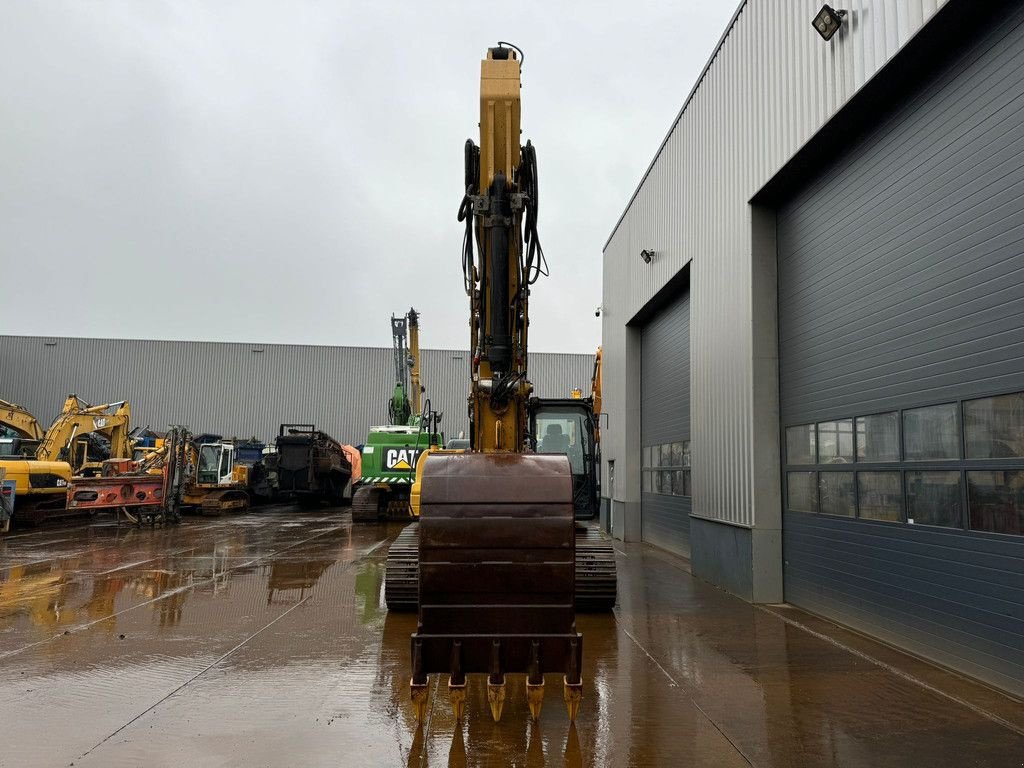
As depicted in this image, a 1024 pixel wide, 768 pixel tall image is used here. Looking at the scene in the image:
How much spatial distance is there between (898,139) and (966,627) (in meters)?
4.69

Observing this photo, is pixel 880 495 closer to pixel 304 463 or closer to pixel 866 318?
pixel 866 318

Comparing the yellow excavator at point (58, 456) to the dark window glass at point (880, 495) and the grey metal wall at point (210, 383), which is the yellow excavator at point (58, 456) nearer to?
the grey metal wall at point (210, 383)

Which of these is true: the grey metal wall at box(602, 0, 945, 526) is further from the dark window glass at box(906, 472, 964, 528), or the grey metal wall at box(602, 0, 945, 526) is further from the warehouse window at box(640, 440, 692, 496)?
the dark window glass at box(906, 472, 964, 528)

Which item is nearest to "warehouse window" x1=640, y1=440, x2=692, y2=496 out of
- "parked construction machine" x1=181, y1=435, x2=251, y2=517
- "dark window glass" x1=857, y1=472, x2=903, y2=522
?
"dark window glass" x1=857, y1=472, x2=903, y2=522

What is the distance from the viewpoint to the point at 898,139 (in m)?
7.13

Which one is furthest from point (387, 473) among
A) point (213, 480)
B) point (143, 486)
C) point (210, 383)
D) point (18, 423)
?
point (210, 383)

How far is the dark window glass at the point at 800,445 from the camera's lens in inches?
335

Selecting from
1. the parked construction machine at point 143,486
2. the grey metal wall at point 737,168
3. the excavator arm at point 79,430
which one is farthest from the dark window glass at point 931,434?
the excavator arm at point 79,430

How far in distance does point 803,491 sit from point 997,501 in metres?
3.11

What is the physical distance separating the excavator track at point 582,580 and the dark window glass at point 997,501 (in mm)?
3650

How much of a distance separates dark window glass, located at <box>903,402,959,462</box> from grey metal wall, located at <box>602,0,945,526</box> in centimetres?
258

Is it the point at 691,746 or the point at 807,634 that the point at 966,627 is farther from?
the point at 691,746

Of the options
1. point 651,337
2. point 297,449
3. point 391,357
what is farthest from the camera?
point 391,357

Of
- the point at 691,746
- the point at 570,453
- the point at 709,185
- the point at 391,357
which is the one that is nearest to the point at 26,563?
the point at 570,453
